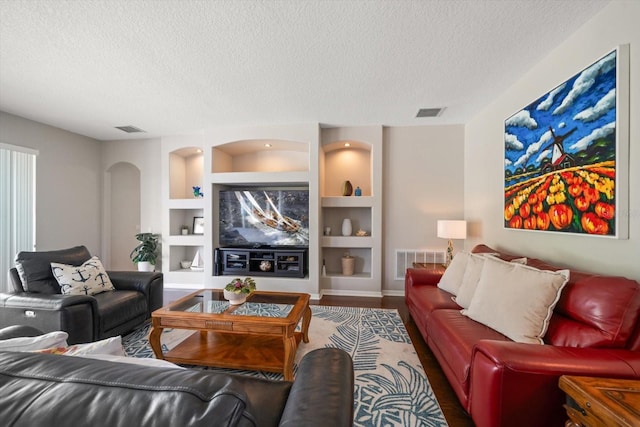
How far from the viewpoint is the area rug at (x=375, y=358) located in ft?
5.09

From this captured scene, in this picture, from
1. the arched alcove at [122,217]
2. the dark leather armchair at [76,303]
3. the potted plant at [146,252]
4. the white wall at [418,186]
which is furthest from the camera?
the arched alcove at [122,217]

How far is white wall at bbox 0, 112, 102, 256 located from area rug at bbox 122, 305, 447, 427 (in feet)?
9.01

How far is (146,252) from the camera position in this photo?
425cm

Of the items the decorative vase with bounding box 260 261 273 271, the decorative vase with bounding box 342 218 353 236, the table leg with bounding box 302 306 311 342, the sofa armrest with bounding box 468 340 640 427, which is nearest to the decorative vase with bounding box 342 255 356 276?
the decorative vase with bounding box 342 218 353 236

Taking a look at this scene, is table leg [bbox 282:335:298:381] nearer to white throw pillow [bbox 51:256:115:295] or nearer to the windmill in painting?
white throw pillow [bbox 51:256:115:295]

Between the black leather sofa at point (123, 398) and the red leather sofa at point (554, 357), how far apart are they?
3.15 ft

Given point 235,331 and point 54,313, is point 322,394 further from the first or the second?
point 54,313

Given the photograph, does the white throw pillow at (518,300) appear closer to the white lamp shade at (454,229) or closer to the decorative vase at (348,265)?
the white lamp shade at (454,229)

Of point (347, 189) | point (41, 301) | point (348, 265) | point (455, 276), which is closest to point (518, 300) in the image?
point (455, 276)

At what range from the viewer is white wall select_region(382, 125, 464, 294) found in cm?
383

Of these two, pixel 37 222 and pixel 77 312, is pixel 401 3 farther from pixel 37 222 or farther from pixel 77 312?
pixel 37 222

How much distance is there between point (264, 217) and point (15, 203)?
3.32 metres

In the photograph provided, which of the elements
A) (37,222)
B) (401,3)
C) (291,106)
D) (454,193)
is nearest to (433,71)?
(401,3)

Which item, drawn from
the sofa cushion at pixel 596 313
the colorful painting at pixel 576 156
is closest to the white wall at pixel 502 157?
the colorful painting at pixel 576 156
